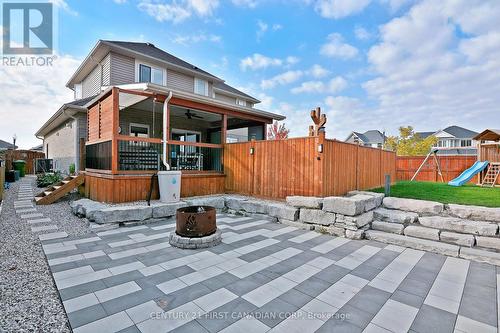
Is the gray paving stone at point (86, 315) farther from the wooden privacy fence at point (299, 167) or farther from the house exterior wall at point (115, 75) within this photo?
the house exterior wall at point (115, 75)

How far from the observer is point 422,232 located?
419 centimetres

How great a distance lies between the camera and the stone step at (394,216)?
15.3 ft

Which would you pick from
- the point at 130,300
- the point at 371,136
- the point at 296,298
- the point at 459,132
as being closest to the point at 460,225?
the point at 296,298

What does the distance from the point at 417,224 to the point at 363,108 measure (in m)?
18.2

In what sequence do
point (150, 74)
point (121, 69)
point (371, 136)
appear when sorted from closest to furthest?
1. point (121, 69)
2. point (150, 74)
3. point (371, 136)

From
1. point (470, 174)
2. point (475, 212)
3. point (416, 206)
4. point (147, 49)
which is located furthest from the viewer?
point (147, 49)

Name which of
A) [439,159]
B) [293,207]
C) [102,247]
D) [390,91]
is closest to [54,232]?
[102,247]

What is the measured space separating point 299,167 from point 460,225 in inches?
124

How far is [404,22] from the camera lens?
753cm

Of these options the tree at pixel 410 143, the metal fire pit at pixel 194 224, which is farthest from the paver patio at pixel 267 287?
the tree at pixel 410 143

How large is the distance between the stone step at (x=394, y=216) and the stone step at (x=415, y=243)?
47 cm

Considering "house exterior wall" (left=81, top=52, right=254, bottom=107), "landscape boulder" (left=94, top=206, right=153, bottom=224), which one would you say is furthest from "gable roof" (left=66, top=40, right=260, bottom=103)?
"landscape boulder" (left=94, top=206, right=153, bottom=224)

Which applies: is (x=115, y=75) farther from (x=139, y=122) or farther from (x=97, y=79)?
(x=139, y=122)

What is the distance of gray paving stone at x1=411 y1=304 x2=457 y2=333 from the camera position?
1.92 m
